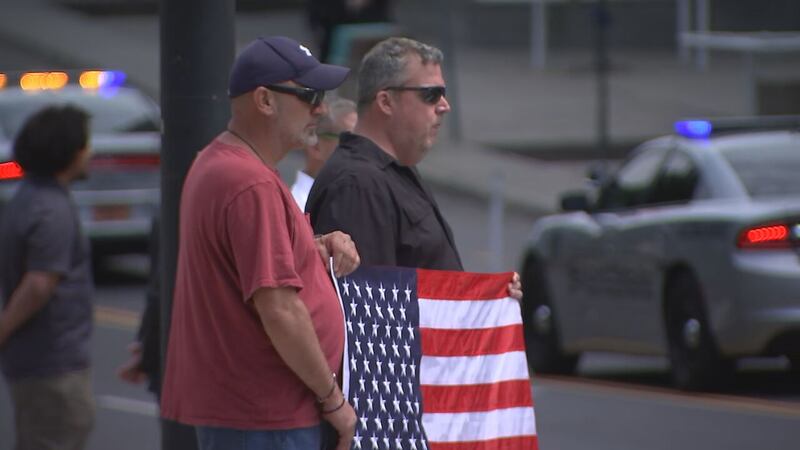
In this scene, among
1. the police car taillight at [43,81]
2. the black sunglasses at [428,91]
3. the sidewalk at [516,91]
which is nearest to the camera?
the black sunglasses at [428,91]

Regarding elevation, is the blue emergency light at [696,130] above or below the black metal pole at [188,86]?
below

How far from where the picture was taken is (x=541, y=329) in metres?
14.3

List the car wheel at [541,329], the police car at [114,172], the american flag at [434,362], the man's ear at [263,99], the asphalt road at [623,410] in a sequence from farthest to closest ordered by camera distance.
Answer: the police car at [114,172] < the car wheel at [541,329] < the asphalt road at [623,410] < the american flag at [434,362] < the man's ear at [263,99]

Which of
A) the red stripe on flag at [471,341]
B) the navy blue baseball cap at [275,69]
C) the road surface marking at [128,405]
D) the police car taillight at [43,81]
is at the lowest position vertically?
the road surface marking at [128,405]

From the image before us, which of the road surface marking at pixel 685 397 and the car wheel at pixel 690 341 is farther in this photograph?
the car wheel at pixel 690 341

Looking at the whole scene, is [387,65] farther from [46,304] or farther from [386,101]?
[46,304]

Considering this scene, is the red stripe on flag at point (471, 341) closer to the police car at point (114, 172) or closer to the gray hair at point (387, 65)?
the gray hair at point (387, 65)

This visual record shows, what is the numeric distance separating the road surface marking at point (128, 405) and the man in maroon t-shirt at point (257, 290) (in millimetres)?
7212

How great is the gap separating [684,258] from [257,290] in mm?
7622

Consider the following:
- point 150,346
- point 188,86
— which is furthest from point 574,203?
point 188,86

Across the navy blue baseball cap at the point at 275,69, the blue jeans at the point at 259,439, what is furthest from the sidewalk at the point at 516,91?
the blue jeans at the point at 259,439

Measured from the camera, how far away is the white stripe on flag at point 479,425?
589 cm

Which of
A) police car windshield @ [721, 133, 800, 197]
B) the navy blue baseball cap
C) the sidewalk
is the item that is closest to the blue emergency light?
police car windshield @ [721, 133, 800, 197]

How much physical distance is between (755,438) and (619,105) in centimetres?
1732
